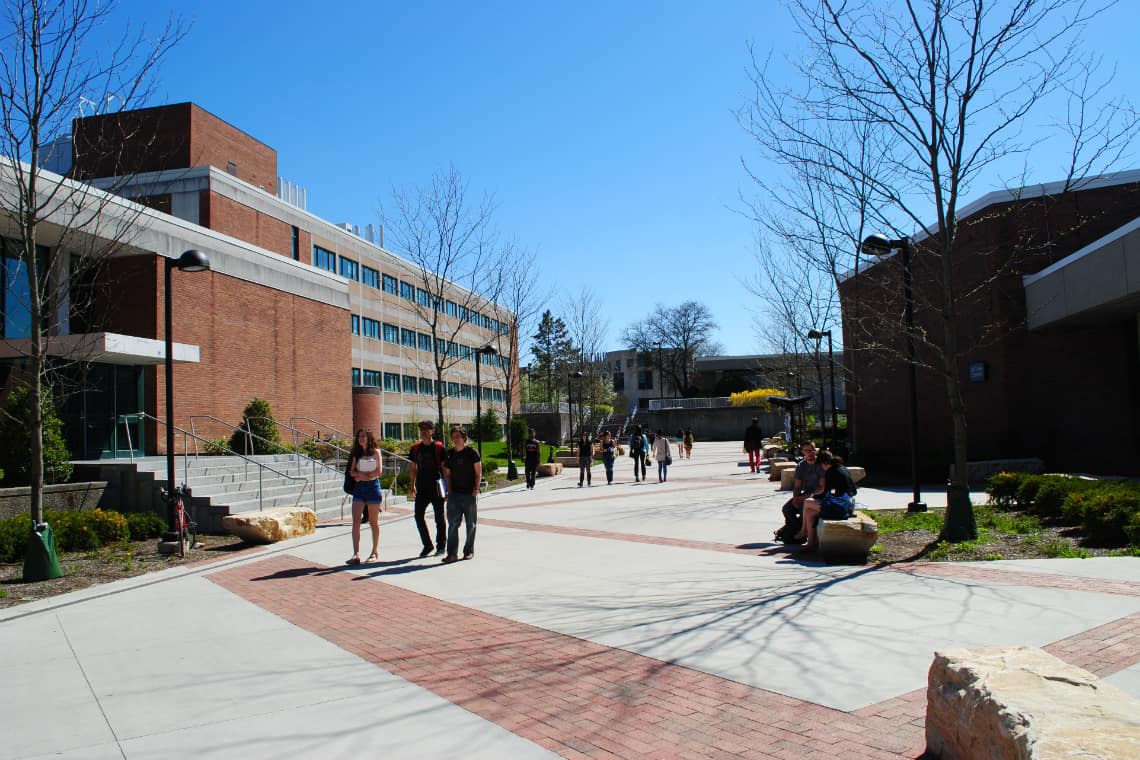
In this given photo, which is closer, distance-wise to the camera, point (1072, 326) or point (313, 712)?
point (313, 712)

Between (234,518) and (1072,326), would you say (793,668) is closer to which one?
(234,518)

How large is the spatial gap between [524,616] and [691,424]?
196 ft

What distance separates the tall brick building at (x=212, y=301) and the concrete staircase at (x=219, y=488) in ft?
7.43

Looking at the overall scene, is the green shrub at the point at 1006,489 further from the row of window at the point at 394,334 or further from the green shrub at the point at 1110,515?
the row of window at the point at 394,334

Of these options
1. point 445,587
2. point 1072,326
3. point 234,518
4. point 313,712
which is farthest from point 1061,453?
point 313,712

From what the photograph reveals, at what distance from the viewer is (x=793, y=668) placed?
5.42m

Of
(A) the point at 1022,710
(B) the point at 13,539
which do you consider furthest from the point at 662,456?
(A) the point at 1022,710

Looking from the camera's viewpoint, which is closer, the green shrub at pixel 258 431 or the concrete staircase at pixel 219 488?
the concrete staircase at pixel 219 488

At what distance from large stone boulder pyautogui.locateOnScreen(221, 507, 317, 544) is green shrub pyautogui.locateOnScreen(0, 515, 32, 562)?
9.03 ft

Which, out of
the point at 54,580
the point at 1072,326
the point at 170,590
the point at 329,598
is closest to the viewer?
the point at 329,598

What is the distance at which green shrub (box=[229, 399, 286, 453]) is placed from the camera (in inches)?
942

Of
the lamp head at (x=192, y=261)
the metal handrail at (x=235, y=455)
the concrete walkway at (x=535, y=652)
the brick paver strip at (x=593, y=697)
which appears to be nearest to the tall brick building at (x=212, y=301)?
the metal handrail at (x=235, y=455)

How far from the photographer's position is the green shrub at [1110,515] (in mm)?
9828

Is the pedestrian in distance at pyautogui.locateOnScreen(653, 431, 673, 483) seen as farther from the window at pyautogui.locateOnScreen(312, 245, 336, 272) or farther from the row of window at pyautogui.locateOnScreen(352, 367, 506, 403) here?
the window at pyautogui.locateOnScreen(312, 245, 336, 272)
